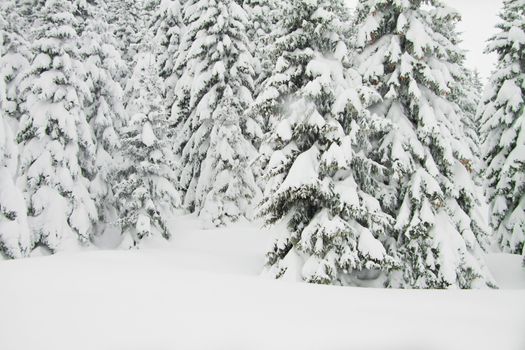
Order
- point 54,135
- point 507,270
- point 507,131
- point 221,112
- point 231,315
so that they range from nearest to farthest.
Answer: point 231,315
point 507,270
point 54,135
point 507,131
point 221,112

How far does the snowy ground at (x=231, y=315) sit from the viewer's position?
5.17m

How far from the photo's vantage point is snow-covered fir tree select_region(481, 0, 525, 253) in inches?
810

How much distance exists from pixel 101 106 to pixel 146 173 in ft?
16.5

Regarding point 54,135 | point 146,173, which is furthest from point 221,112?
point 54,135

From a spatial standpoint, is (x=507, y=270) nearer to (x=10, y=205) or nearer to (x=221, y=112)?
(x=221, y=112)

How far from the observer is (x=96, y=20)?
2370cm

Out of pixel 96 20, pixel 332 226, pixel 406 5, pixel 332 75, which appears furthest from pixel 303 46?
pixel 96 20

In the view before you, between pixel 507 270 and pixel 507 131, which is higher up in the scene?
pixel 507 131


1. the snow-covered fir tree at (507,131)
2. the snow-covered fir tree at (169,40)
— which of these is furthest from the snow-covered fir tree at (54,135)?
the snow-covered fir tree at (507,131)

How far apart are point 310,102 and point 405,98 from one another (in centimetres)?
384

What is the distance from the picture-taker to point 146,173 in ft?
70.7

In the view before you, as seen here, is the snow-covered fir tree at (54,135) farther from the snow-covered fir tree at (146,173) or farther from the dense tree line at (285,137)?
the snow-covered fir tree at (146,173)

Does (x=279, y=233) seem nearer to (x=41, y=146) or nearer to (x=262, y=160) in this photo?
Result: (x=262, y=160)

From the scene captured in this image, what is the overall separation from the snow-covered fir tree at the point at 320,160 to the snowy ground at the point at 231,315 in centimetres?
483
